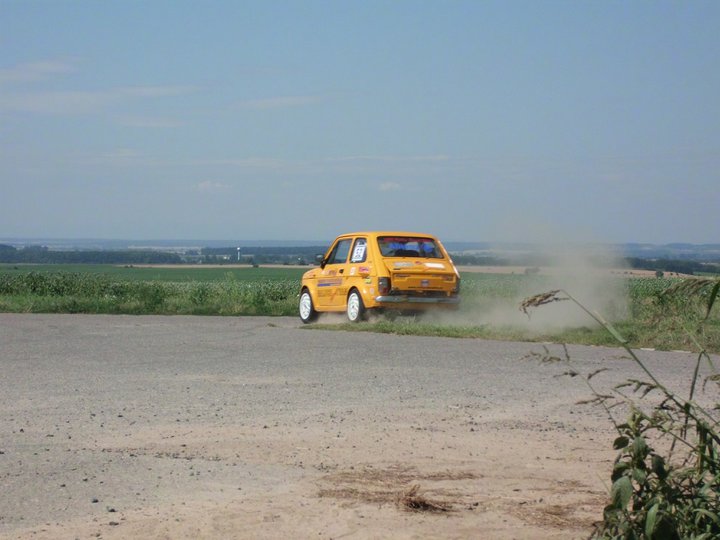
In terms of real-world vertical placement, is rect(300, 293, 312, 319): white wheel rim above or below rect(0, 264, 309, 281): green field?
above

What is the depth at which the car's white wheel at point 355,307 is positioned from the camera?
20.8 m

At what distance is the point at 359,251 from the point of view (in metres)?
21.5

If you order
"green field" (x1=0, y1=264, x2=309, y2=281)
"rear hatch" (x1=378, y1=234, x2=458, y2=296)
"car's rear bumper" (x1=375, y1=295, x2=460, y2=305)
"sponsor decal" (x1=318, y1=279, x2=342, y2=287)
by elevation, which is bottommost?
"green field" (x1=0, y1=264, x2=309, y2=281)

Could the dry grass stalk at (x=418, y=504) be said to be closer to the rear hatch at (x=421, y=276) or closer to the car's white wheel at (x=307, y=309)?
the rear hatch at (x=421, y=276)

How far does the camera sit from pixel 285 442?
27.0 ft

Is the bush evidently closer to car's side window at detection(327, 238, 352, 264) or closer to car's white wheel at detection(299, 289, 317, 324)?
car's side window at detection(327, 238, 352, 264)

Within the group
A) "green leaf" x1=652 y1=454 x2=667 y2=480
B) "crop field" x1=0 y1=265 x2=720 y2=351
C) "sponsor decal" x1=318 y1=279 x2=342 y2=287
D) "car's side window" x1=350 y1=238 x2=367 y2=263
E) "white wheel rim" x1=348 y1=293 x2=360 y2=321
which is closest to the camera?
"green leaf" x1=652 y1=454 x2=667 y2=480

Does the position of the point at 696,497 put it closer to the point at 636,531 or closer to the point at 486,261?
the point at 636,531

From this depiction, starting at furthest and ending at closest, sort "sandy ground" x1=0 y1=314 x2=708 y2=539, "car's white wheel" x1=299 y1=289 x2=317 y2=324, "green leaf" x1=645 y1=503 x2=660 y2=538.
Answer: "car's white wheel" x1=299 y1=289 x2=317 y2=324 < "sandy ground" x1=0 y1=314 x2=708 y2=539 < "green leaf" x1=645 y1=503 x2=660 y2=538

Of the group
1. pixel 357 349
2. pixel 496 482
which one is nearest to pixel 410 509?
pixel 496 482

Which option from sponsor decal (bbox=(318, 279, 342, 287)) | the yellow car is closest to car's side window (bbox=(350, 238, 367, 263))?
the yellow car

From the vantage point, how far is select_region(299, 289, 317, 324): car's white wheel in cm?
2289

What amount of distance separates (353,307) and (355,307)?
102 mm

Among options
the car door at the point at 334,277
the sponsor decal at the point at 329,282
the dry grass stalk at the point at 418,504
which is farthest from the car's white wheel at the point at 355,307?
the dry grass stalk at the point at 418,504
